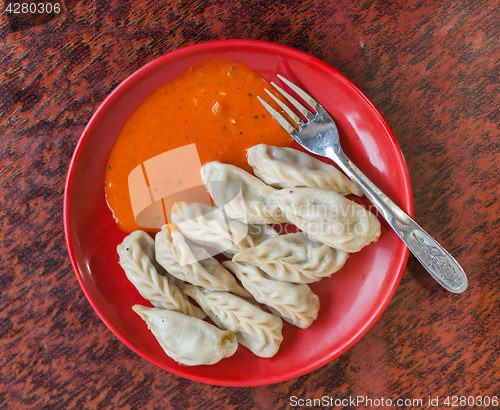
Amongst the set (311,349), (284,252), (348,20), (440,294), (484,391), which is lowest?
(484,391)

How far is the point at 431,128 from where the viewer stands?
216 cm

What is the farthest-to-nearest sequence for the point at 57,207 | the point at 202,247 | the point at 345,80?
1. the point at 57,207
2. the point at 202,247
3. the point at 345,80

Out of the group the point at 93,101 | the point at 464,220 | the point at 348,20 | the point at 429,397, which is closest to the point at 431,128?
the point at 464,220

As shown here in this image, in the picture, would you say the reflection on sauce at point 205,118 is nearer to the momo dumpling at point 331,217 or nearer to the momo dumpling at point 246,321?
the momo dumpling at point 331,217

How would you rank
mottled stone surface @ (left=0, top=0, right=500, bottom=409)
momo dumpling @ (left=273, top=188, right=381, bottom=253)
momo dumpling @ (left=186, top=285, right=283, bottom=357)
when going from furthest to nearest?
mottled stone surface @ (left=0, top=0, right=500, bottom=409) → momo dumpling @ (left=186, top=285, right=283, bottom=357) → momo dumpling @ (left=273, top=188, right=381, bottom=253)

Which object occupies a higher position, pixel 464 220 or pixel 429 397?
pixel 464 220

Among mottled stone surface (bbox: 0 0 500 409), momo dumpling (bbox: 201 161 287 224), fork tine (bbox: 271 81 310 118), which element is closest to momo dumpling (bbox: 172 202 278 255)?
momo dumpling (bbox: 201 161 287 224)

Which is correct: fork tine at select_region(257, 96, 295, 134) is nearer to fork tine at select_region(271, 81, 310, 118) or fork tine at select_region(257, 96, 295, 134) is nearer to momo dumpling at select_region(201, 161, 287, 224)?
fork tine at select_region(271, 81, 310, 118)

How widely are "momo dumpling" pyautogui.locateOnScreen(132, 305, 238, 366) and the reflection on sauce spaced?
706mm

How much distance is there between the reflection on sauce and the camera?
2.05m

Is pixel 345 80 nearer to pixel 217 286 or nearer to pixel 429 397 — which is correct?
pixel 217 286

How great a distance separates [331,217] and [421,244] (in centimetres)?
44

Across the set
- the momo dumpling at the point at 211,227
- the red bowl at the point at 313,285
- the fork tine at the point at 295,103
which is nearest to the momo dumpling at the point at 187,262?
the momo dumpling at the point at 211,227

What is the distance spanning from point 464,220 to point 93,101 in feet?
6.90
